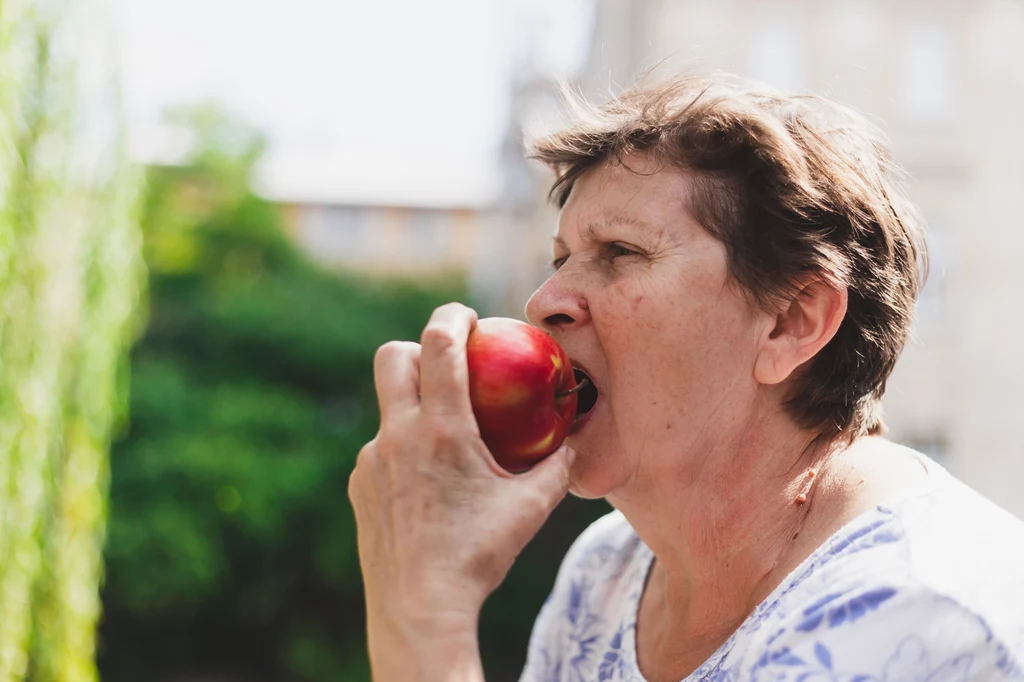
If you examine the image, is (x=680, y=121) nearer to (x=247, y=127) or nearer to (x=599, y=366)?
(x=599, y=366)

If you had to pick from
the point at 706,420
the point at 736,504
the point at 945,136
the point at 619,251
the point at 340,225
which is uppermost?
the point at 945,136

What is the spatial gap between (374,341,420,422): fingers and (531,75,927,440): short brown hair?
0.54 meters

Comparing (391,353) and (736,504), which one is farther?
(736,504)

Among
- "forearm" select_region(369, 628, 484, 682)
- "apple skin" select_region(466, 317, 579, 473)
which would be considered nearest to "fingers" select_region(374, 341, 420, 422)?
"apple skin" select_region(466, 317, 579, 473)

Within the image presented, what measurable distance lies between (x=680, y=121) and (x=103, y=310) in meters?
2.26

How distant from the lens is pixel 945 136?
477 inches

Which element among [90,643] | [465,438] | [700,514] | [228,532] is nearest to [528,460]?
[465,438]

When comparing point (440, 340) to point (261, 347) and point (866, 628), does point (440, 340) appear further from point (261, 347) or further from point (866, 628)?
point (261, 347)

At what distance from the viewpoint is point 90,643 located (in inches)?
122

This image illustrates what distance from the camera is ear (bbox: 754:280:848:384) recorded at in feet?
5.05

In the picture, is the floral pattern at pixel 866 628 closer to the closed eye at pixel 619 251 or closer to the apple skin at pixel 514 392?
the apple skin at pixel 514 392

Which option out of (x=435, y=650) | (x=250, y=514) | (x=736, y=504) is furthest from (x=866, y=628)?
(x=250, y=514)

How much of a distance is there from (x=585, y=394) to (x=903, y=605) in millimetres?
655

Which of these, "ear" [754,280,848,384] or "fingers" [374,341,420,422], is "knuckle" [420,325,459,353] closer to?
"fingers" [374,341,420,422]
